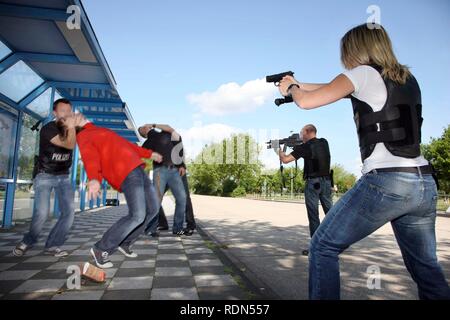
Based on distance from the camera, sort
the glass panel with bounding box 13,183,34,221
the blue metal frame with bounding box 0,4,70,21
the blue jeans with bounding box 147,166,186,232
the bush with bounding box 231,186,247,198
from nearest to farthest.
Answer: the blue metal frame with bounding box 0,4,70,21 < the blue jeans with bounding box 147,166,186,232 < the glass panel with bounding box 13,183,34,221 < the bush with bounding box 231,186,247,198

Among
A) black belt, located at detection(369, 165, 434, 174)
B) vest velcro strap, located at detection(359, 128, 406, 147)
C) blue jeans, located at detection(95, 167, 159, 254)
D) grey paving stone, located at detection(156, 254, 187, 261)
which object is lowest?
grey paving stone, located at detection(156, 254, 187, 261)

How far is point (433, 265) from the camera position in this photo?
1.77 m

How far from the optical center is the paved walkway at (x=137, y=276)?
2.71 metres

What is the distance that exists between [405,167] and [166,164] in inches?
184

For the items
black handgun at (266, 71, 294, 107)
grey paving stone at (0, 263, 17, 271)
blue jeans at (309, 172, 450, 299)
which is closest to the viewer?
blue jeans at (309, 172, 450, 299)

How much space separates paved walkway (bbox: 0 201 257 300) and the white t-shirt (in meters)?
1.54

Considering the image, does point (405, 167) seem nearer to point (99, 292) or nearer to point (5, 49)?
point (99, 292)

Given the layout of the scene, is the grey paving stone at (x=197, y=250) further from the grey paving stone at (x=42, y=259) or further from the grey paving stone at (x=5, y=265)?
the grey paving stone at (x=5, y=265)

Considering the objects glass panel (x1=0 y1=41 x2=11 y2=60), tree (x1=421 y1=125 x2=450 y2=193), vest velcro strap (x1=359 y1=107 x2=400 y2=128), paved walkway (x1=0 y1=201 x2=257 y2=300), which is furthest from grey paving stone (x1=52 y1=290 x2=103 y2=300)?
tree (x1=421 y1=125 x2=450 y2=193)

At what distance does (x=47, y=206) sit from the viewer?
4.25 m

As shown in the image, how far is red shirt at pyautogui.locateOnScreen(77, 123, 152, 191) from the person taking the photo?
3.10m

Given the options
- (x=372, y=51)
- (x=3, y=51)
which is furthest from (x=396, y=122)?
(x=3, y=51)

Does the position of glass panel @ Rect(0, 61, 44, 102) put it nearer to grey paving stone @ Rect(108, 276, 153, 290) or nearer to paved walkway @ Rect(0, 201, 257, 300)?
paved walkway @ Rect(0, 201, 257, 300)

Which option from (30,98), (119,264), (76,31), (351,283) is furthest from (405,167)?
(30,98)
